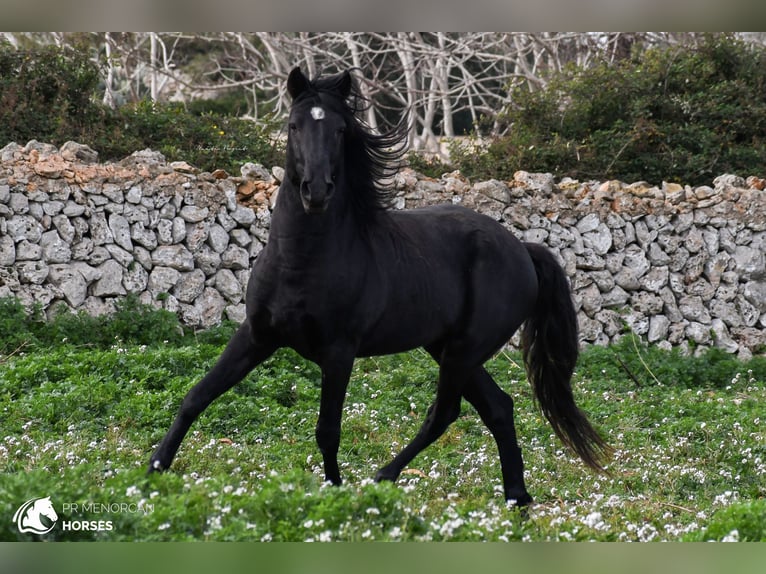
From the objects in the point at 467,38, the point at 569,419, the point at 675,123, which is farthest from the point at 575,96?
the point at 569,419

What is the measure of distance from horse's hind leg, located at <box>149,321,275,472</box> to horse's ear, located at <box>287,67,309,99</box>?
3.80ft

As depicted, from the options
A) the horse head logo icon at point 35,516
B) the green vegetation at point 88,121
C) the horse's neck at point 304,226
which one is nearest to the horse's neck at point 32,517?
the horse head logo icon at point 35,516

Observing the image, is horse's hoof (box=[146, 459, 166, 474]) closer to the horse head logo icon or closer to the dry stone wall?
the horse head logo icon

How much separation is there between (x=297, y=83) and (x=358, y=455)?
310cm

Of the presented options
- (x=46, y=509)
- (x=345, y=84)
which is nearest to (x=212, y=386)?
(x=46, y=509)

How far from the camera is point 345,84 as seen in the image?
445 centimetres

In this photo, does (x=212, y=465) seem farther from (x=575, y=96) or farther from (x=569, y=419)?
(x=575, y=96)

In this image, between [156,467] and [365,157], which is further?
[365,157]

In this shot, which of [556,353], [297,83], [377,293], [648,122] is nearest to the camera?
[297,83]

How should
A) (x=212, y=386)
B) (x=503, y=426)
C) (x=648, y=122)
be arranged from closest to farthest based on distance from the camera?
(x=212, y=386) < (x=503, y=426) < (x=648, y=122)

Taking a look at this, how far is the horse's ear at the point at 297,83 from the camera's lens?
4312mm

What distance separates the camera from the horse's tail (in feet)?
19.0

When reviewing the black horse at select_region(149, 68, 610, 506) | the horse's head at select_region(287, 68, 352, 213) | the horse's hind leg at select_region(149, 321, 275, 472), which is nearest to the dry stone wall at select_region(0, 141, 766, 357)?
the black horse at select_region(149, 68, 610, 506)

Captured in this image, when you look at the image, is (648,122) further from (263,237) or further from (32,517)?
(32,517)
